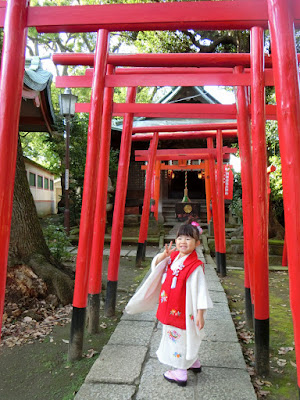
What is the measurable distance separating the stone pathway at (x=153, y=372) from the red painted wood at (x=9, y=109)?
1.04 metres

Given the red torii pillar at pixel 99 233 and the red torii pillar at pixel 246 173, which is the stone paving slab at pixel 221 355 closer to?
the red torii pillar at pixel 246 173

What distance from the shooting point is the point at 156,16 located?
2363mm

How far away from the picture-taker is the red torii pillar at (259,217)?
277 cm

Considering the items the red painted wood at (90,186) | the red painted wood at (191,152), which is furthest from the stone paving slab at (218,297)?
the red painted wood at (191,152)

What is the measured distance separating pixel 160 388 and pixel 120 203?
9.67 ft

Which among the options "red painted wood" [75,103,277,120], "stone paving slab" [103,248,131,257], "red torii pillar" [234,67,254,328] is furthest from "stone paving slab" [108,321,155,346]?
"stone paving slab" [103,248,131,257]

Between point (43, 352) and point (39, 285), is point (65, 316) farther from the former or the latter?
point (43, 352)

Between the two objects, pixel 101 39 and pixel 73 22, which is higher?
A: pixel 101 39

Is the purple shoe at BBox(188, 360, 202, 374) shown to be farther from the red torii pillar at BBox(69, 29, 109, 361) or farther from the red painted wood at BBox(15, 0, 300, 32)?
the red painted wood at BBox(15, 0, 300, 32)

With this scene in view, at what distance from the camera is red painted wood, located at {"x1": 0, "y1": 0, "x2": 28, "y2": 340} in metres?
2.04

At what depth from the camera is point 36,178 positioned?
1703cm

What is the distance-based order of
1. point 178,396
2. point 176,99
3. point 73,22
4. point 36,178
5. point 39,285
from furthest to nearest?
point 36,178 < point 176,99 < point 39,285 < point 73,22 < point 178,396

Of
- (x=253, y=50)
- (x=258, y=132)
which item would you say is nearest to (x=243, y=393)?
(x=258, y=132)

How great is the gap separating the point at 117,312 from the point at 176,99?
10.8 m
